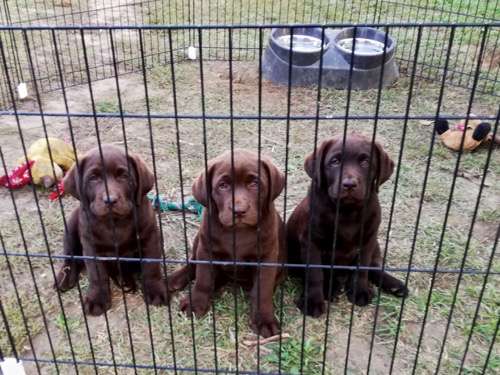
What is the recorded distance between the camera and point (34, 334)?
3.20 m

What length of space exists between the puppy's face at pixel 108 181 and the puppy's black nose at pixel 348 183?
3.61 ft

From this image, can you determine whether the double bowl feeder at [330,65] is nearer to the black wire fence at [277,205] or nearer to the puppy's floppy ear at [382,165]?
the black wire fence at [277,205]

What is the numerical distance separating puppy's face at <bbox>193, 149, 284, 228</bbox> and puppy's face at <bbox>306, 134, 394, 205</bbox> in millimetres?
262

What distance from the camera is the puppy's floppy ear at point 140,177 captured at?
9.96 ft

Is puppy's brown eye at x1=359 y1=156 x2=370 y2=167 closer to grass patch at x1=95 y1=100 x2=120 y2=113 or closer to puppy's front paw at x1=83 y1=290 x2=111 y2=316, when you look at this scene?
puppy's front paw at x1=83 y1=290 x2=111 y2=316

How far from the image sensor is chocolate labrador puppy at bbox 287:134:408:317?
Answer: 9.82ft

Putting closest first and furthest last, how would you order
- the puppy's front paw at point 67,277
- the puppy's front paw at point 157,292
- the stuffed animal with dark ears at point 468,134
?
the puppy's front paw at point 157,292 → the puppy's front paw at point 67,277 → the stuffed animal with dark ears at point 468,134

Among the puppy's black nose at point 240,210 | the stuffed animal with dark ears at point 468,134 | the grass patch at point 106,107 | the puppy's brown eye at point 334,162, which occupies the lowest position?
the grass patch at point 106,107

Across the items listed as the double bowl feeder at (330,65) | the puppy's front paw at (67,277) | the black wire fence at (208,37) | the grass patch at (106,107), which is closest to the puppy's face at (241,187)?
the puppy's front paw at (67,277)

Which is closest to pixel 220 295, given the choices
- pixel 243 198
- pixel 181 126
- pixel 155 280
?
pixel 155 280

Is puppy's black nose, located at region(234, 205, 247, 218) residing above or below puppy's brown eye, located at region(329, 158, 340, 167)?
below

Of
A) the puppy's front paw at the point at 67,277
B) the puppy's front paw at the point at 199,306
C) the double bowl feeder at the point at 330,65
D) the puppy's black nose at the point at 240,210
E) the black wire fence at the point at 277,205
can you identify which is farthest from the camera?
the double bowl feeder at the point at 330,65

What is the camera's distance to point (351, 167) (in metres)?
3.00

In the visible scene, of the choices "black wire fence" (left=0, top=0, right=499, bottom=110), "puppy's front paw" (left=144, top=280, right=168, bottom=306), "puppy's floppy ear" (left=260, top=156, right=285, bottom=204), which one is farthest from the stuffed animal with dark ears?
"puppy's front paw" (left=144, top=280, right=168, bottom=306)
